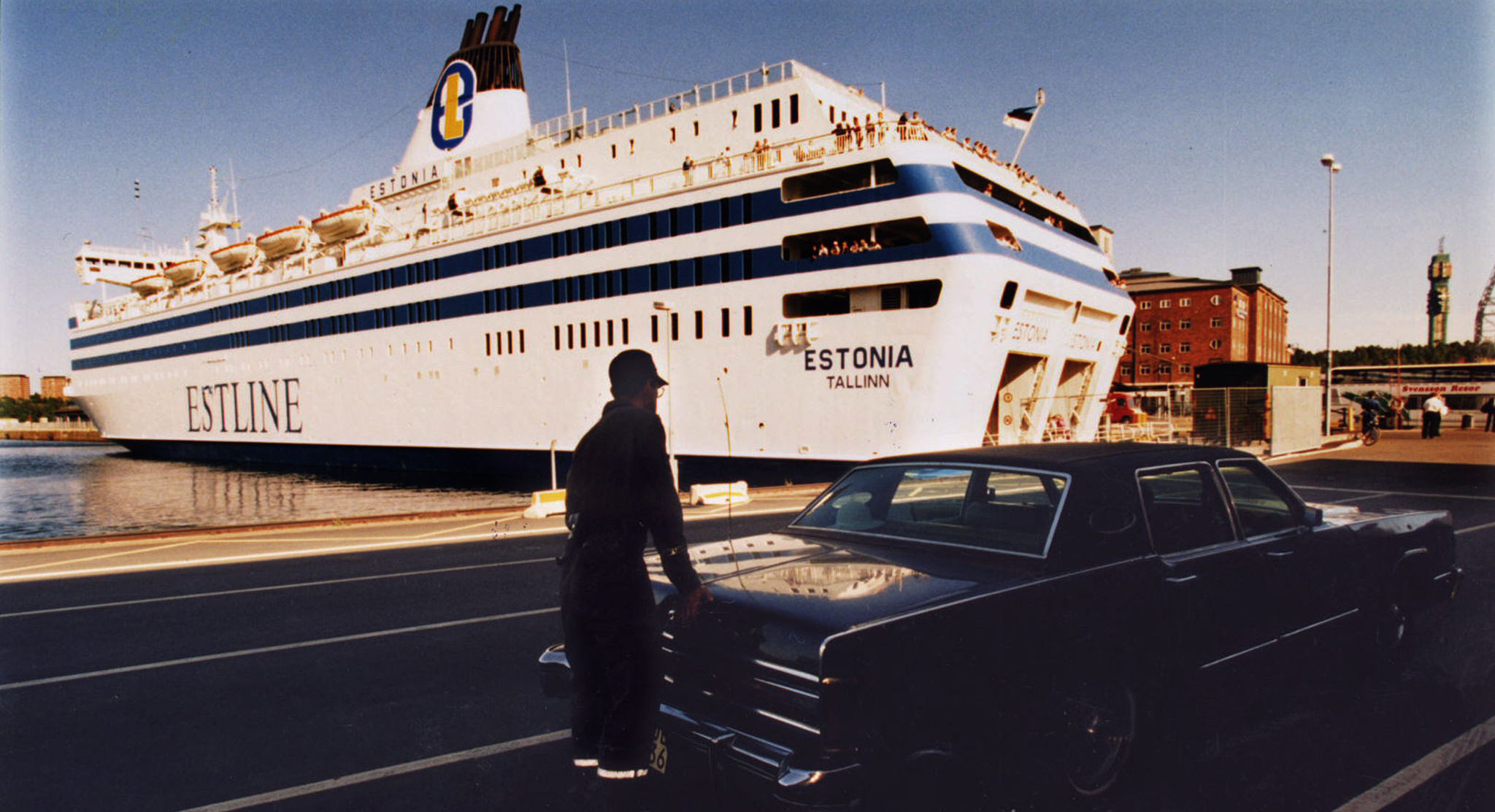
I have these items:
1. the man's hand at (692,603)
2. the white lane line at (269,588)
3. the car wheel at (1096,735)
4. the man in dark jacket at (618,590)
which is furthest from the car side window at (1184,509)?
the white lane line at (269,588)

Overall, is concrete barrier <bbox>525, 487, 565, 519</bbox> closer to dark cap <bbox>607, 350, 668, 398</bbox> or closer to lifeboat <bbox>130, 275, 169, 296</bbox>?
dark cap <bbox>607, 350, 668, 398</bbox>

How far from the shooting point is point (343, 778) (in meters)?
3.46

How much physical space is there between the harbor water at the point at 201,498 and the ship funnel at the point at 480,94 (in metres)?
14.7

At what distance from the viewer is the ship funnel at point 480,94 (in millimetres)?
33875

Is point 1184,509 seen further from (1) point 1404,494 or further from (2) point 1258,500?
(1) point 1404,494

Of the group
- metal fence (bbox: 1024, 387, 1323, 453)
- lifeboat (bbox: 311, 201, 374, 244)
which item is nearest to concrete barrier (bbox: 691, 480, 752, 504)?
metal fence (bbox: 1024, 387, 1323, 453)

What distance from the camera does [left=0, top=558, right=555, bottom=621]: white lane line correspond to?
22.2ft

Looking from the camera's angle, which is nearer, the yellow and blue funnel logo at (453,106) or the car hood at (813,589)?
the car hood at (813,589)

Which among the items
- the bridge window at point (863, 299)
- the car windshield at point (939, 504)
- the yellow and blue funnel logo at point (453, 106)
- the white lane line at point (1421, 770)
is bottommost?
the white lane line at point (1421, 770)

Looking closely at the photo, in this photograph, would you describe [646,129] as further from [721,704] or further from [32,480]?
[32,480]

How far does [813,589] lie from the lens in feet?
9.43

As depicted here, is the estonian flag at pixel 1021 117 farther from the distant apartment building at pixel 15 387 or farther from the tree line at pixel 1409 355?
the distant apartment building at pixel 15 387

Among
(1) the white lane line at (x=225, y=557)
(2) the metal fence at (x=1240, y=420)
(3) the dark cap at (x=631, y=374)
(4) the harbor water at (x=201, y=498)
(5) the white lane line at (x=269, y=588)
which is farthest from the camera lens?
(2) the metal fence at (x=1240, y=420)

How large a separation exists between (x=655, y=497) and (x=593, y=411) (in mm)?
22959
